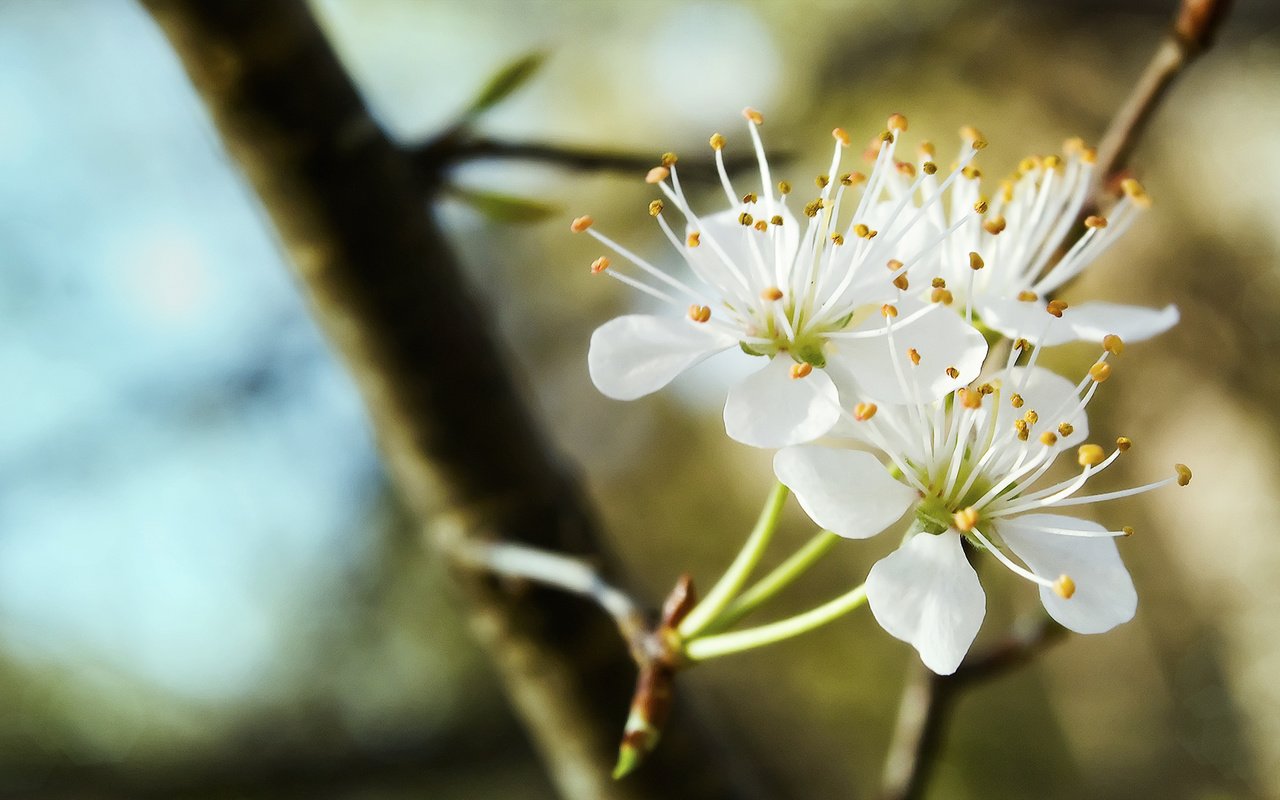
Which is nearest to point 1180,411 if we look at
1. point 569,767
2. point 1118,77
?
point 1118,77

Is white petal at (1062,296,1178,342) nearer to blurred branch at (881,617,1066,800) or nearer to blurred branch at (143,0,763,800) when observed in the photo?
blurred branch at (881,617,1066,800)

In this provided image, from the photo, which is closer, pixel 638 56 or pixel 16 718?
pixel 16 718

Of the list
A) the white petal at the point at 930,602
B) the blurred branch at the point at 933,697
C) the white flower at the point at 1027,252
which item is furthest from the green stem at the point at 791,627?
the blurred branch at the point at 933,697

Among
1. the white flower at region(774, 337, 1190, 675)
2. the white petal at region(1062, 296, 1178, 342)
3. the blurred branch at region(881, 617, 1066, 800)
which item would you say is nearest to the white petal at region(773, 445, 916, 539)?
the white flower at region(774, 337, 1190, 675)

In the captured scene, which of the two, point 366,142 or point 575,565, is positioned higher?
point 366,142

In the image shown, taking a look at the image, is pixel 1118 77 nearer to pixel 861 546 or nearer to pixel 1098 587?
pixel 861 546

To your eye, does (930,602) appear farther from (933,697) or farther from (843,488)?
(933,697)

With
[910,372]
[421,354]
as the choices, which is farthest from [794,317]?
[421,354]
